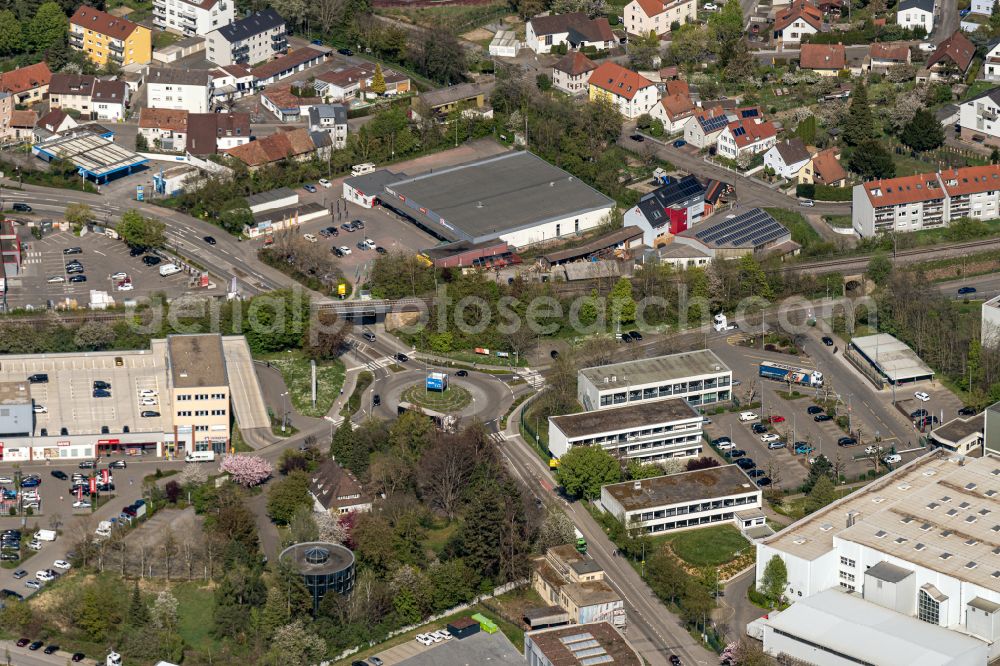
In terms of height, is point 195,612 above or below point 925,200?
below

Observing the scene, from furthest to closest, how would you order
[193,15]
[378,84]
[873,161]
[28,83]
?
1. [193,15]
2. [378,84]
3. [28,83]
4. [873,161]

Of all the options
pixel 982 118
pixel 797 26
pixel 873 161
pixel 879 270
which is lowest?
pixel 879 270

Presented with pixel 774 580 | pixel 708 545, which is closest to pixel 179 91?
pixel 708 545

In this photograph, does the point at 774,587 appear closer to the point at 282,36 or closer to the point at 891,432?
the point at 891,432

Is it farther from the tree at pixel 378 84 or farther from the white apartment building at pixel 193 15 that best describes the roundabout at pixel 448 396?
the white apartment building at pixel 193 15

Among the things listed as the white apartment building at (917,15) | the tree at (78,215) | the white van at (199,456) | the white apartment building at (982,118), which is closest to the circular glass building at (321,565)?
the white van at (199,456)

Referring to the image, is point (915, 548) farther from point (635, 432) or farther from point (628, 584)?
point (635, 432)
